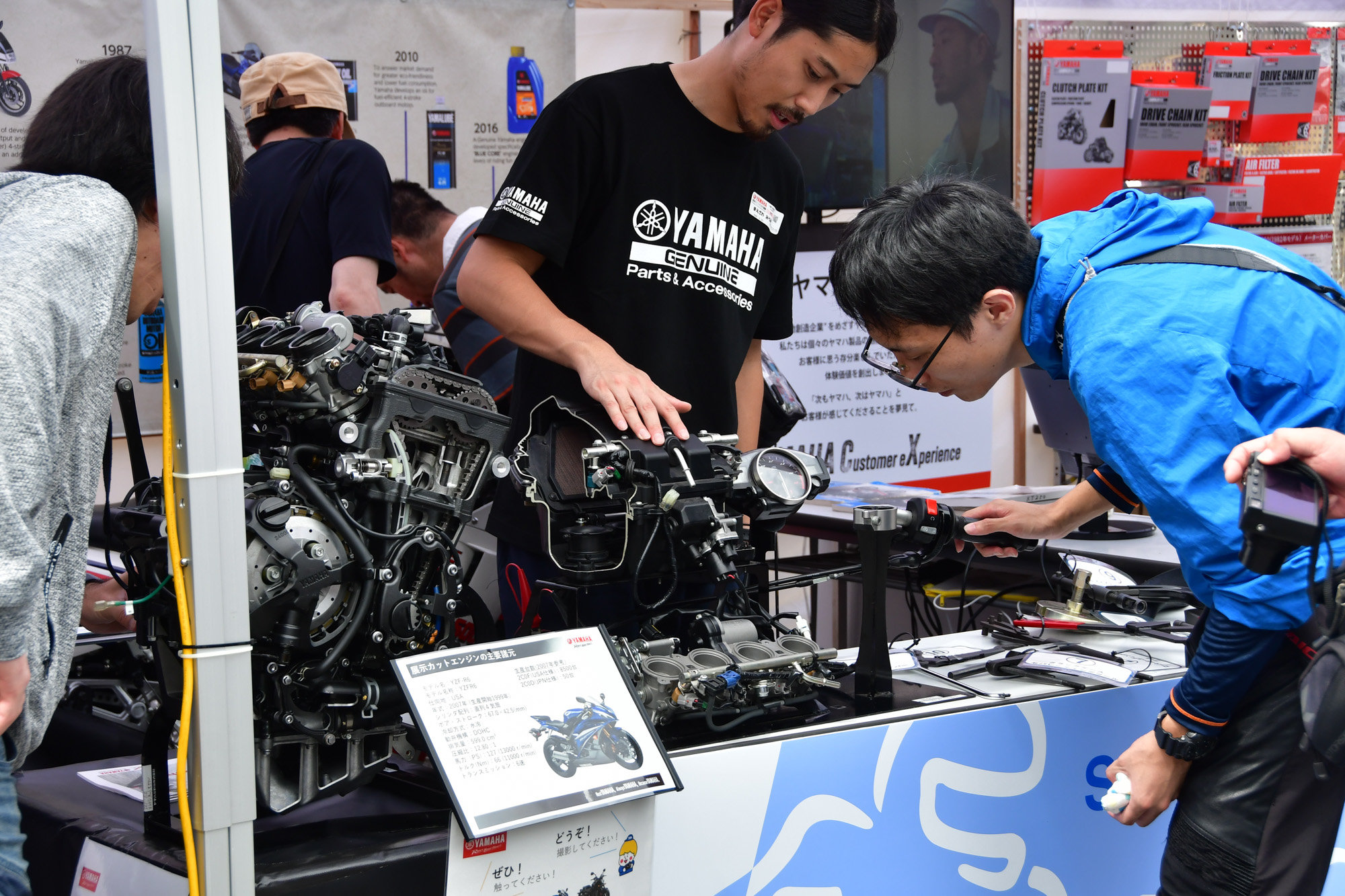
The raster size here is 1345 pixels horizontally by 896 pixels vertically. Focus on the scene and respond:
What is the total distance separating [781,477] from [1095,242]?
1.71 ft

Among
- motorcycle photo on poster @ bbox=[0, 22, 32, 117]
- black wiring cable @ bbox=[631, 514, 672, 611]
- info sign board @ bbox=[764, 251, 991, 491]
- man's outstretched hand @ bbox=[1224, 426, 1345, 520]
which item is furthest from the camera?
info sign board @ bbox=[764, 251, 991, 491]

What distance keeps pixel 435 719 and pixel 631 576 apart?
39cm

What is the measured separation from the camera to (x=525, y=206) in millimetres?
1894

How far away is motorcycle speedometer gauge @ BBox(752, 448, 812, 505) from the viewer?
159 centimetres

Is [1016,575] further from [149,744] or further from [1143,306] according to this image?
[149,744]

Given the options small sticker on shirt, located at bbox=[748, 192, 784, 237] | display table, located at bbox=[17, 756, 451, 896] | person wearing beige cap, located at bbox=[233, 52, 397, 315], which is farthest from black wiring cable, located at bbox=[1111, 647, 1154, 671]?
person wearing beige cap, located at bbox=[233, 52, 397, 315]

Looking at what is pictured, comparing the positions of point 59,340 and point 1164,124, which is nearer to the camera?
point 59,340

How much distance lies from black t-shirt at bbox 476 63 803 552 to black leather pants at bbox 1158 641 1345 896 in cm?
101

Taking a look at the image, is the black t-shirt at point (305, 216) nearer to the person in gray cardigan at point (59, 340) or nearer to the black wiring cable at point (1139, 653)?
the person in gray cardigan at point (59, 340)

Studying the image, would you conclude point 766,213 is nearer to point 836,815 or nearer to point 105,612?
point 836,815

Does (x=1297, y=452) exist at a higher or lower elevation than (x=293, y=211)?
lower

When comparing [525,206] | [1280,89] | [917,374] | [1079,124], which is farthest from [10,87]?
[1280,89]

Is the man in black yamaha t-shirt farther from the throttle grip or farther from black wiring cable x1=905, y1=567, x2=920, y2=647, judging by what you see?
black wiring cable x1=905, y1=567, x2=920, y2=647

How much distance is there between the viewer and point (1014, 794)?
68.0 inches
